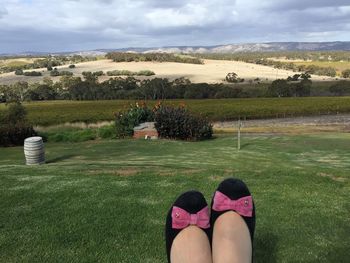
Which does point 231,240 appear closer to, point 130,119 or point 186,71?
point 130,119

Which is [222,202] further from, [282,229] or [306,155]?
[306,155]

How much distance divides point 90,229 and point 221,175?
3084 millimetres

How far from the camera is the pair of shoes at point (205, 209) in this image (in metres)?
3.56

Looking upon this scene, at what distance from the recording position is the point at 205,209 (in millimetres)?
3602

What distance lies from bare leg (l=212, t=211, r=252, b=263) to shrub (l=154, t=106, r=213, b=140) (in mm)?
20318

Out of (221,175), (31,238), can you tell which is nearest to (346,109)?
(221,175)

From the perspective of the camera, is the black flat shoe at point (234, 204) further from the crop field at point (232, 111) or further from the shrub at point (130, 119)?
the crop field at point (232, 111)

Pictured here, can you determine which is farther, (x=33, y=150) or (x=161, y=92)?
(x=161, y=92)

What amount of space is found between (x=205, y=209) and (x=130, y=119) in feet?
71.9

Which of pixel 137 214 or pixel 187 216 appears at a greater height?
pixel 187 216

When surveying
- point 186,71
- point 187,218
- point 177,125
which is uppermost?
point 187,218

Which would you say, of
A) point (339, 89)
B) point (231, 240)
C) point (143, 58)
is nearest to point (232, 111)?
point (339, 89)

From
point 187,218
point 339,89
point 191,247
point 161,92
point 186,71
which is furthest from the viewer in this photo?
point 186,71

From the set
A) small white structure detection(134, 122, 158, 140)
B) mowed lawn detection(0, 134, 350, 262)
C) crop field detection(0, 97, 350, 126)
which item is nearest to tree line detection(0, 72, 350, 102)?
crop field detection(0, 97, 350, 126)
